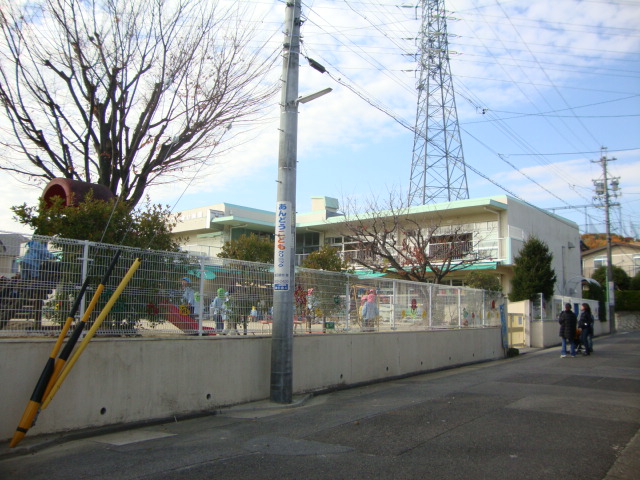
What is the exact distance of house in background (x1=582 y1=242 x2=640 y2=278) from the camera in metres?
53.1

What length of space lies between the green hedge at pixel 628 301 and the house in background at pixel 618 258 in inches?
357

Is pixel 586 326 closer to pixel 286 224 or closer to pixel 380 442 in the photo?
pixel 286 224

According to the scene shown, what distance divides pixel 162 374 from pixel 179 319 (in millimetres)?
944

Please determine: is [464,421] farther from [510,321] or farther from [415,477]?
[510,321]

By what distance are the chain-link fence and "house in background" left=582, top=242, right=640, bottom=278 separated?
4753 centimetres

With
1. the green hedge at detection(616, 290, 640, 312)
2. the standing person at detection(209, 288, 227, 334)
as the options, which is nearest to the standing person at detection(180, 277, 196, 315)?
the standing person at detection(209, 288, 227, 334)

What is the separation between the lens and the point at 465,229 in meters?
30.4

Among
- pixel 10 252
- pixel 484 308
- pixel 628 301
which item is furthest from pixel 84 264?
pixel 628 301

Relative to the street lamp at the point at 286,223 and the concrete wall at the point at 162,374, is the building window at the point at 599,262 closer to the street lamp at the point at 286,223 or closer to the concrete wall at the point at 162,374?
the concrete wall at the point at 162,374

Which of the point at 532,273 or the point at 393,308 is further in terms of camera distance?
the point at 532,273

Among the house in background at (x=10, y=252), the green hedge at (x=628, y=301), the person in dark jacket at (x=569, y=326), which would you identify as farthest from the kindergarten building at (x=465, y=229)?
the house in background at (x=10, y=252)

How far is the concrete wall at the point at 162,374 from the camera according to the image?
263 inches

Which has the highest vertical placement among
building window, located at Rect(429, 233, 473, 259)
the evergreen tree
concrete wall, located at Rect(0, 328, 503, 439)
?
building window, located at Rect(429, 233, 473, 259)

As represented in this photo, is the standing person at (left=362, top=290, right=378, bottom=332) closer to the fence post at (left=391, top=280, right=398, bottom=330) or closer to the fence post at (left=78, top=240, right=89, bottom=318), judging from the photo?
the fence post at (left=391, top=280, right=398, bottom=330)
